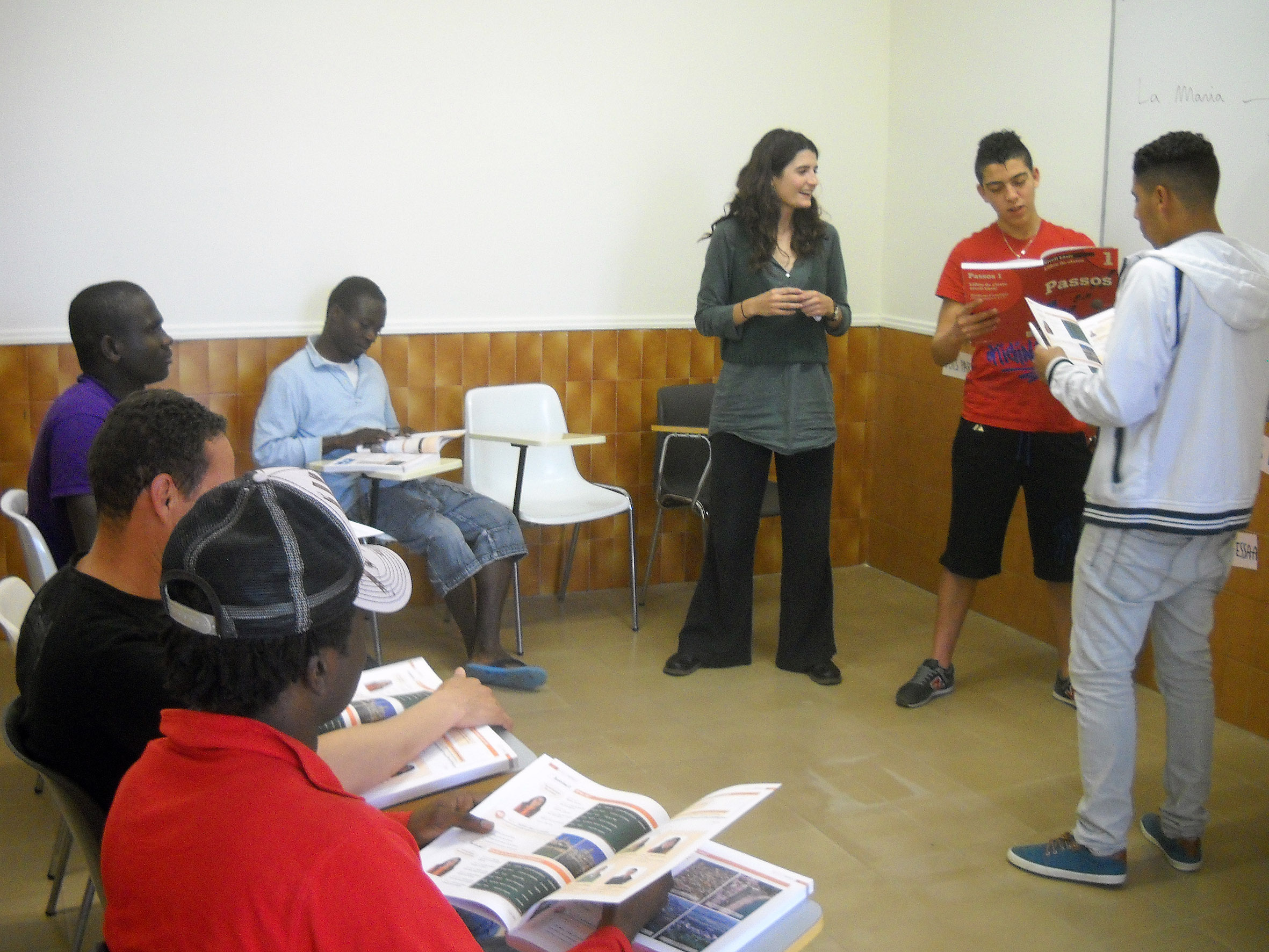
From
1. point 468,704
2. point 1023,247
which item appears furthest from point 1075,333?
point 468,704

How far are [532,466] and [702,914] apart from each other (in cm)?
339

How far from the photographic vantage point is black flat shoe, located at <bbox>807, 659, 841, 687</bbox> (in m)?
3.92

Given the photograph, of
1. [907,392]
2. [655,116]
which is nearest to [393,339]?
[655,116]

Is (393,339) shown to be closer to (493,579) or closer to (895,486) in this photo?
(493,579)

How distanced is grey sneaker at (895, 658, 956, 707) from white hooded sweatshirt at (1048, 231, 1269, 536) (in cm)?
137

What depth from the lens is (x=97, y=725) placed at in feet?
5.06

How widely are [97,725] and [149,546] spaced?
0.27 meters

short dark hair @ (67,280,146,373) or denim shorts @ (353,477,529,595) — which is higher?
short dark hair @ (67,280,146,373)

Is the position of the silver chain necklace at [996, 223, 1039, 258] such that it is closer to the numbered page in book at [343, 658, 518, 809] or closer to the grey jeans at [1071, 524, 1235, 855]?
the grey jeans at [1071, 524, 1235, 855]

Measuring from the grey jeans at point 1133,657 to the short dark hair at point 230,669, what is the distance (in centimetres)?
196

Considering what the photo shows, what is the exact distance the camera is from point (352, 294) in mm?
3990

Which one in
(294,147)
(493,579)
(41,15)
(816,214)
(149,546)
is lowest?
(493,579)

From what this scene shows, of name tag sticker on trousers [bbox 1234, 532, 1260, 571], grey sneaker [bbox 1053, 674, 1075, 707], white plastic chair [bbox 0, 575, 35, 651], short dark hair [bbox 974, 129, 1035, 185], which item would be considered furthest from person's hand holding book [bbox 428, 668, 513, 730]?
grey sneaker [bbox 1053, 674, 1075, 707]

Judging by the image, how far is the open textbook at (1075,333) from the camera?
2660 mm
